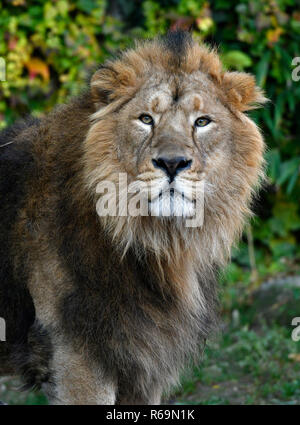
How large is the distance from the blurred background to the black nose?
3.09 m

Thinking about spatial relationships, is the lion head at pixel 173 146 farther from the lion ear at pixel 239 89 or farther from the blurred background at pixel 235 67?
the blurred background at pixel 235 67

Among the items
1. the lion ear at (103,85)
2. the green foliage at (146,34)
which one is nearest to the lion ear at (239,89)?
the lion ear at (103,85)

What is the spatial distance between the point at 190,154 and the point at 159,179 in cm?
19

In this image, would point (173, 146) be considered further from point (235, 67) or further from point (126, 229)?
point (235, 67)

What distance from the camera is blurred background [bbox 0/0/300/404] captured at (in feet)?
22.4

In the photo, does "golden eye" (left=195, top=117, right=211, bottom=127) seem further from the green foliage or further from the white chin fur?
the green foliage

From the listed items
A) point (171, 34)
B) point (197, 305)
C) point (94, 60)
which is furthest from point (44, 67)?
point (197, 305)

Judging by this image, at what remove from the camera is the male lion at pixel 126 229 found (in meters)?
3.58

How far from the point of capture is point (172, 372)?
12.8 ft

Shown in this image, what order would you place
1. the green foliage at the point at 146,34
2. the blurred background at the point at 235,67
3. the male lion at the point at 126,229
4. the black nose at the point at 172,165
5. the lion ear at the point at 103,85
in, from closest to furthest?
the black nose at the point at 172,165 < the male lion at the point at 126,229 < the lion ear at the point at 103,85 < the blurred background at the point at 235,67 < the green foliage at the point at 146,34

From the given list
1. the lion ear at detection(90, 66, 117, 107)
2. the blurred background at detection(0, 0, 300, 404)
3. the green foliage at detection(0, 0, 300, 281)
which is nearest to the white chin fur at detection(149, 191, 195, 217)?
the lion ear at detection(90, 66, 117, 107)

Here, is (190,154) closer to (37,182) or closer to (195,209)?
(195,209)

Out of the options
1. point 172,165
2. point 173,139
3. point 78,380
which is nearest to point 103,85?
point 173,139

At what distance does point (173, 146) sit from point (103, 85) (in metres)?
0.54
